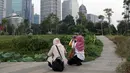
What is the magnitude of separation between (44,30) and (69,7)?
51.1 feet

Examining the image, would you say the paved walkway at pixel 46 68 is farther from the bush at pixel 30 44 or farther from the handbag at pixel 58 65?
the bush at pixel 30 44

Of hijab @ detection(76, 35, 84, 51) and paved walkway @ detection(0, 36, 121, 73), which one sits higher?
hijab @ detection(76, 35, 84, 51)

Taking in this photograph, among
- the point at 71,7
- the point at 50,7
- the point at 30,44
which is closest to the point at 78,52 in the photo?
the point at 30,44

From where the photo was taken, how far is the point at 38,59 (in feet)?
51.2

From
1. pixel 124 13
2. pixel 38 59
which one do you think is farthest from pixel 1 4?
pixel 38 59

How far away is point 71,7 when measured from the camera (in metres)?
92.7

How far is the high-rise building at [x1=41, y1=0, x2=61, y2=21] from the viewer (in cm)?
9400

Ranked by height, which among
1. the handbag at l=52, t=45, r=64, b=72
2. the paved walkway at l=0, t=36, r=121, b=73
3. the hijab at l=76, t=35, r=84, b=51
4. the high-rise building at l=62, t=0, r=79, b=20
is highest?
the high-rise building at l=62, t=0, r=79, b=20

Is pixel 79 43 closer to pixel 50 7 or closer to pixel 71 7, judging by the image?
pixel 71 7

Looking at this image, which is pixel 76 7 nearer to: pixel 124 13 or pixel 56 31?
pixel 56 31

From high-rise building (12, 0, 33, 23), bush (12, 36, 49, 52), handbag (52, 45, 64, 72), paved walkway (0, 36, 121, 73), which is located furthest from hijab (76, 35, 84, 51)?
high-rise building (12, 0, 33, 23)

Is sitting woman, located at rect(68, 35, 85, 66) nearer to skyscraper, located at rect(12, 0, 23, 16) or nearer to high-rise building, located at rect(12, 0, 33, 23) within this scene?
skyscraper, located at rect(12, 0, 23, 16)

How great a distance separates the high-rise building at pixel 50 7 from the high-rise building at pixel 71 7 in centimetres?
231

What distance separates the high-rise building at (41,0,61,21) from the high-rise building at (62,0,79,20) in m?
2.31
